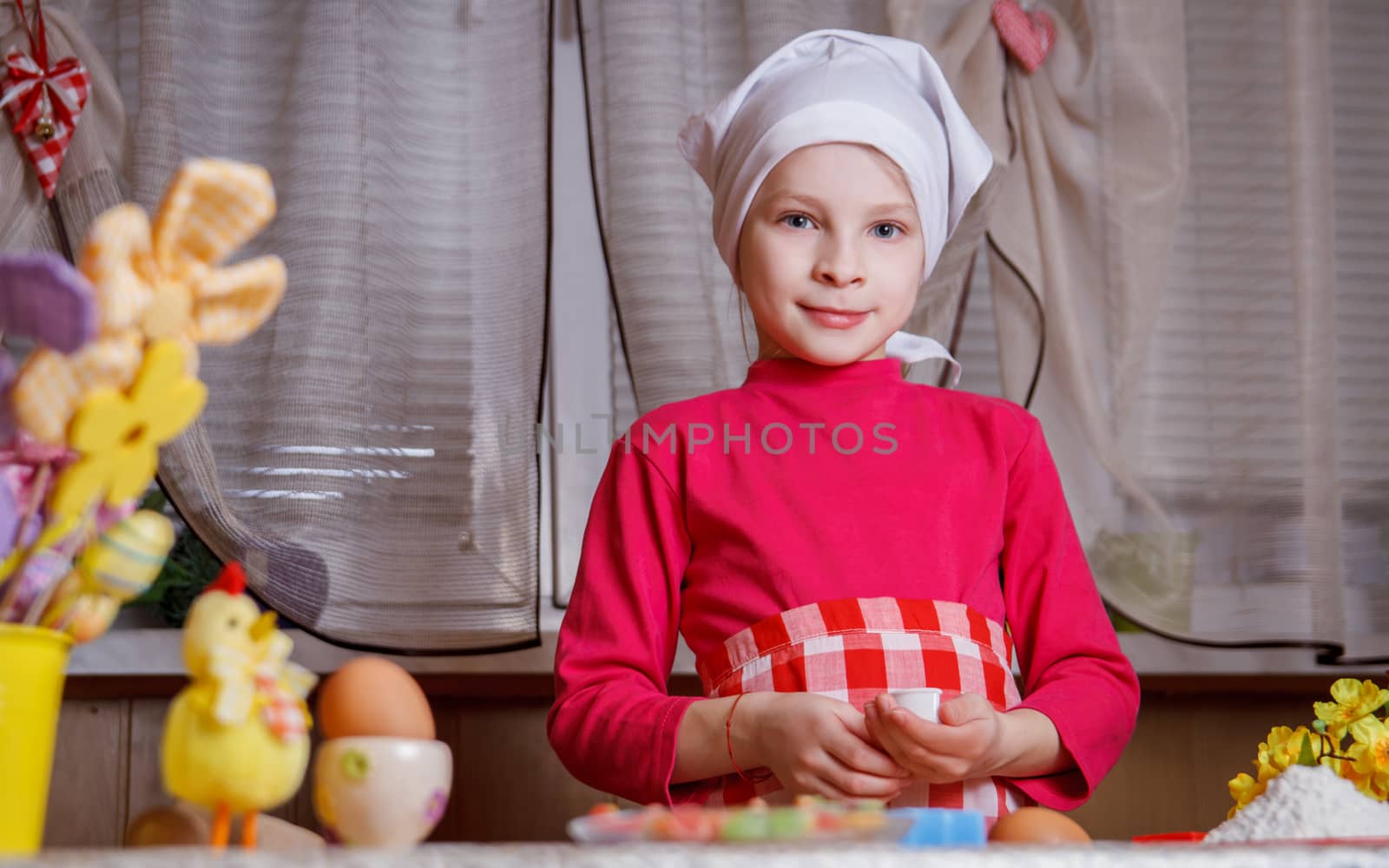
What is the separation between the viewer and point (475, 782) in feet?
4.88

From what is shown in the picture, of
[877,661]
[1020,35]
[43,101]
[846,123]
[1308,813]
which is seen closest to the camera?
[1308,813]

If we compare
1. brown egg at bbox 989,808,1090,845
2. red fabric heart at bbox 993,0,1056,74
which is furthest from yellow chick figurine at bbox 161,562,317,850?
red fabric heart at bbox 993,0,1056,74

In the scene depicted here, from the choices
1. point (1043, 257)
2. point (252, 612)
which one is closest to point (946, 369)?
point (1043, 257)

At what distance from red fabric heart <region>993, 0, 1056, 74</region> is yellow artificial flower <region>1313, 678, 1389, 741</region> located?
32.9 inches

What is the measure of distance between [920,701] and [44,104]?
115 centimetres

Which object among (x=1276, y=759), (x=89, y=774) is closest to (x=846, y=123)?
(x=1276, y=759)

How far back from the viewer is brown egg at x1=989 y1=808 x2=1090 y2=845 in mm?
608

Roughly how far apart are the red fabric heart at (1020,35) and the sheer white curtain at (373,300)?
0.54 m

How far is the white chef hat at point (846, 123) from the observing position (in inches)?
41.9

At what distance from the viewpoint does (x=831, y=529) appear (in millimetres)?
1000

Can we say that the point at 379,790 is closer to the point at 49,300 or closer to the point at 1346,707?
the point at 49,300

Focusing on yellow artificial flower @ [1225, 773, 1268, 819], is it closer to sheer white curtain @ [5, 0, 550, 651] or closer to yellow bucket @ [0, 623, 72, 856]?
sheer white curtain @ [5, 0, 550, 651]

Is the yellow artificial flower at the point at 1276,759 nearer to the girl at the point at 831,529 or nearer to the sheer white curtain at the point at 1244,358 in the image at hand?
the girl at the point at 831,529

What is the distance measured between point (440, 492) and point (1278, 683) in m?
1.01
